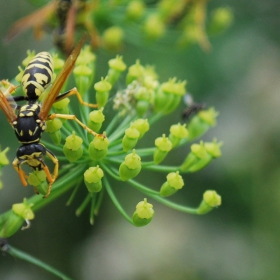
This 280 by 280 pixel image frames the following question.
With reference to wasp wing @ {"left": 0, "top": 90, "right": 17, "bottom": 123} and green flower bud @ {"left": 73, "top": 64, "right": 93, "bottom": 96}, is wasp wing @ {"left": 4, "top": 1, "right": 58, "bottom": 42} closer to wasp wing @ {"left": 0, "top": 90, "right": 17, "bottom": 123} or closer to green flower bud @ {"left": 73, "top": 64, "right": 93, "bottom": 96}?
green flower bud @ {"left": 73, "top": 64, "right": 93, "bottom": 96}

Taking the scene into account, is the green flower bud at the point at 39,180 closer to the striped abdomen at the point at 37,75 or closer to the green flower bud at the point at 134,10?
the striped abdomen at the point at 37,75

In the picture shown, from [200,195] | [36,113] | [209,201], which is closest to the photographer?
[36,113]

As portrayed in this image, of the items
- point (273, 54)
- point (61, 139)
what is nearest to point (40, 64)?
point (61, 139)

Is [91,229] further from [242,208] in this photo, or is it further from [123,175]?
[123,175]

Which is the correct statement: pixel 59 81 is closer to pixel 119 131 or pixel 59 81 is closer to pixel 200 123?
pixel 119 131

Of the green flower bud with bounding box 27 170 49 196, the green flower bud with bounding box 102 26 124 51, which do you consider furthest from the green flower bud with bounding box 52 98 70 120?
the green flower bud with bounding box 102 26 124 51

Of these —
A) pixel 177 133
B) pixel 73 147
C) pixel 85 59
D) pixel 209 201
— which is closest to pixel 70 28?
pixel 85 59
